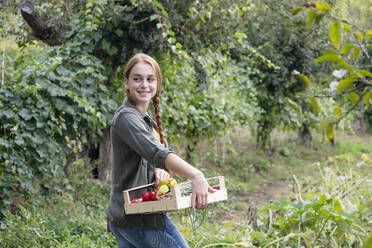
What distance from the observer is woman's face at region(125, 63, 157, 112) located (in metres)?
2.21

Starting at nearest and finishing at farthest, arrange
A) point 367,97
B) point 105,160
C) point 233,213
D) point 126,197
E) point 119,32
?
point 367,97
point 126,197
point 119,32
point 105,160
point 233,213

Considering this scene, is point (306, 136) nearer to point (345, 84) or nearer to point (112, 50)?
point (112, 50)

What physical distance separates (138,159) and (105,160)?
4.17m

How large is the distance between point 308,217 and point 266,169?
17.1 feet

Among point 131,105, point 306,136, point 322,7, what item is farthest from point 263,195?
point 322,7

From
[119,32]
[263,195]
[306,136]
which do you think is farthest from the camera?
[306,136]

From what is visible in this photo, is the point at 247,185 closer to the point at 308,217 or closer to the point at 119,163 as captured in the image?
the point at 308,217

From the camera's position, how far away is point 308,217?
376 cm

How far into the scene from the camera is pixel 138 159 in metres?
2.12

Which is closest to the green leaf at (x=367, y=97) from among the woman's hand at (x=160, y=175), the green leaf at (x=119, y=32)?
the woman's hand at (x=160, y=175)

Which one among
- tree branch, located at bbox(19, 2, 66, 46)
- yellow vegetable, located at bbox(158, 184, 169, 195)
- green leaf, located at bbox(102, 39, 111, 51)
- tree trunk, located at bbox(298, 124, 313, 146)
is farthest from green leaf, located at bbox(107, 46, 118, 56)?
tree trunk, located at bbox(298, 124, 313, 146)

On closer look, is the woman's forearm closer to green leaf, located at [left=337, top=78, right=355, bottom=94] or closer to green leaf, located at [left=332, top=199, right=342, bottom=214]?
green leaf, located at [left=337, top=78, right=355, bottom=94]

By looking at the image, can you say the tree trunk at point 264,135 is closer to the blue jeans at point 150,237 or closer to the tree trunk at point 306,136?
the tree trunk at point 306,136

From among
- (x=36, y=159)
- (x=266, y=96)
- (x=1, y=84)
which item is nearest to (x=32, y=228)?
(x=36, y=159)
